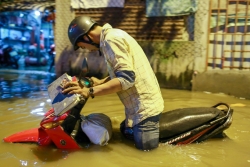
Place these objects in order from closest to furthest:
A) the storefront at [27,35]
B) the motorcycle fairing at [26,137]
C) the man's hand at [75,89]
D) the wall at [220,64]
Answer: the man's hand at [75,89] → the motorcycle fairing at [26,137] → the wall at [220,64] → the storefront at [27,35]

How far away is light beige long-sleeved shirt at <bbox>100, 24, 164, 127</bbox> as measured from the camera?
278 centimetres

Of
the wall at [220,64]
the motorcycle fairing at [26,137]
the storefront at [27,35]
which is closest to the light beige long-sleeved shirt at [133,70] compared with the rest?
the motorcycle fairing at [26,137]

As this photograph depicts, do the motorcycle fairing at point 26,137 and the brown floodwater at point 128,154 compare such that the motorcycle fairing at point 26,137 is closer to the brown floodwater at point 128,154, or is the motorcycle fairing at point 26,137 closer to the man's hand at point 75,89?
the brown floodwater at point 128,154

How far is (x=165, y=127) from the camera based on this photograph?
315 centimetres

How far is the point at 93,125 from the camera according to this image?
10.2 ft

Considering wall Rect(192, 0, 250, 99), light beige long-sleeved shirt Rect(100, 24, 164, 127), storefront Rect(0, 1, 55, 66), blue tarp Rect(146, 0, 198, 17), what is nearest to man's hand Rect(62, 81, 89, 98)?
light beige long-sleeved shirt Rect(100, 24, 164, 127)

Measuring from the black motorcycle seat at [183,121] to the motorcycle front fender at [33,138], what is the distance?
1326 mm

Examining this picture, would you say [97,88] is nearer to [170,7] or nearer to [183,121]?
[183,121]

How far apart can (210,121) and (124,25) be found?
578 cm

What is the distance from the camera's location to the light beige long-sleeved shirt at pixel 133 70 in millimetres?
2775

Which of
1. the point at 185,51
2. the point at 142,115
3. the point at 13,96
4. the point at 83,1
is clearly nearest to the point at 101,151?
the point at 142,115

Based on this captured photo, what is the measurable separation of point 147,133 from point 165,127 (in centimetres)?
25

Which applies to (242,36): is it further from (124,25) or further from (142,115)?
(142,115)

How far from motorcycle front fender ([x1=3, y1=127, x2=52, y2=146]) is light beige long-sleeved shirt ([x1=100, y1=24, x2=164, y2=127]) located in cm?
96
